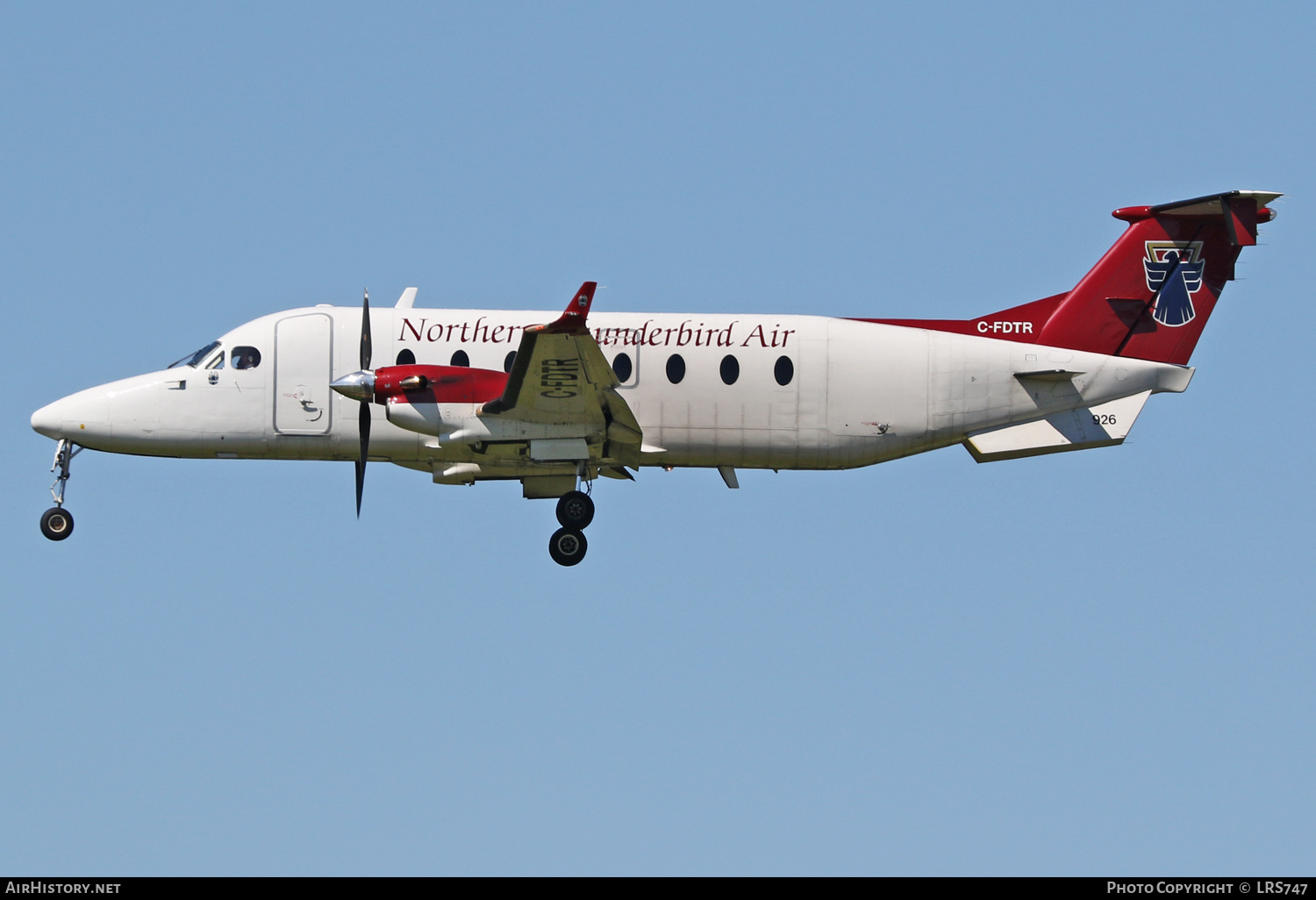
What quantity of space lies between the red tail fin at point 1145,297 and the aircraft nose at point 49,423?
13.4 m

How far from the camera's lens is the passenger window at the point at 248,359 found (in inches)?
965

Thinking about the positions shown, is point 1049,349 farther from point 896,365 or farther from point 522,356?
point 522,356

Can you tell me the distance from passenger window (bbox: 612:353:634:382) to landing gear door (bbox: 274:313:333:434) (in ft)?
14.3

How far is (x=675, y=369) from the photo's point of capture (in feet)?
79.3

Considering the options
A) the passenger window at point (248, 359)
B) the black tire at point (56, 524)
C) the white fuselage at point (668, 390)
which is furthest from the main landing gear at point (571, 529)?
the black tire at point (56, 524)

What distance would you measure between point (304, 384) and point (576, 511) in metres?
4.66

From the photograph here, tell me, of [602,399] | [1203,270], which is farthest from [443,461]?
[1203,270]

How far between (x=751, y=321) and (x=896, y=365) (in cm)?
233

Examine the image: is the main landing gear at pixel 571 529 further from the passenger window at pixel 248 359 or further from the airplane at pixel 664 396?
the passenger window at pixel 248 359

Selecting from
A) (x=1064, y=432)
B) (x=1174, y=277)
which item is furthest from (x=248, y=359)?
(x=1174, y=277)

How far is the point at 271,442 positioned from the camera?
2452 cm

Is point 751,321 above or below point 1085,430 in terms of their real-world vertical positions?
above

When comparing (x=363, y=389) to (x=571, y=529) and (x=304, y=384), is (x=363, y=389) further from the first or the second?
(x=571, y=529)

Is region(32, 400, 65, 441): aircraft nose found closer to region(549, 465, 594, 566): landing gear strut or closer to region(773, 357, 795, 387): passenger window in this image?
region(549, 465, 594, 566): landing gear strut
